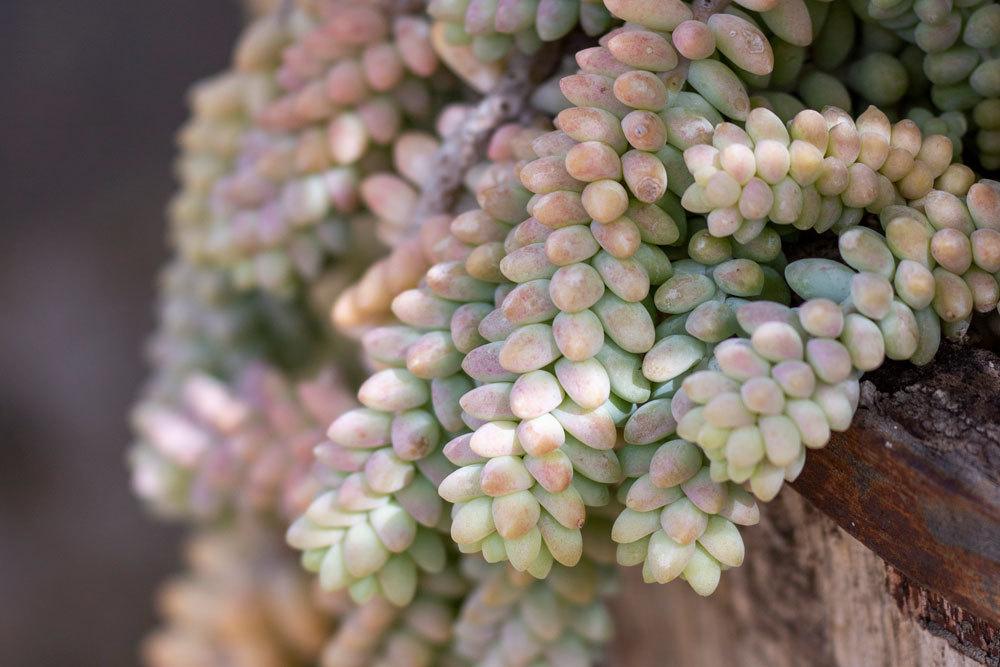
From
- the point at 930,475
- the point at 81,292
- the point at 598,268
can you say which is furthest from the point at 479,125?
the point at 81,292

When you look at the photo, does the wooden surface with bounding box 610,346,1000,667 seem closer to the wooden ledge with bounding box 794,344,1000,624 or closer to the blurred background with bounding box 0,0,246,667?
the wooden ledge with bounding box 794,344,1000,624

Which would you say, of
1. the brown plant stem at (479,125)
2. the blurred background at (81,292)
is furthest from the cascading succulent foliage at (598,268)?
the blurred background at (81,292)

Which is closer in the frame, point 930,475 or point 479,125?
point 930,475

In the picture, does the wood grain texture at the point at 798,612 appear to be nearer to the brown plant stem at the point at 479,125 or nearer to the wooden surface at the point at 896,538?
the wooden surface at the point at 896,538

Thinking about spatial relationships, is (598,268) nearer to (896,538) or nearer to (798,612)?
(896,538)

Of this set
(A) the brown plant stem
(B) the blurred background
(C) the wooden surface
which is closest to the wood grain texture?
(C) the wooden surface

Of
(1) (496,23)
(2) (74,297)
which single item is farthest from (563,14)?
(2) (74,297)

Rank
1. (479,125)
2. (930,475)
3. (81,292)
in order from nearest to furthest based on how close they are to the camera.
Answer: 1. (930,475)
2. (479,125)
3. (81,292)
